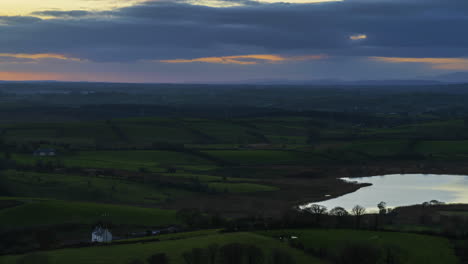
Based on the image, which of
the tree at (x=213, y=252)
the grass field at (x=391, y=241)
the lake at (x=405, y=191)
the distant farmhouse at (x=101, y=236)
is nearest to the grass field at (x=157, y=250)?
the tree at (x=213, y=252)

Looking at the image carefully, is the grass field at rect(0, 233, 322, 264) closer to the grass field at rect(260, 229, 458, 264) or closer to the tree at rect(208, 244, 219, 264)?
the tree at rect(208, 244, 219, 264)

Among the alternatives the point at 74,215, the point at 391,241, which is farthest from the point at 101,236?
the point at 391,241

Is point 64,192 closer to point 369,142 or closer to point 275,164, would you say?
point 275,164

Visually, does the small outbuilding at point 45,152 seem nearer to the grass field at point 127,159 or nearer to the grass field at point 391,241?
the grass field at point 127,159

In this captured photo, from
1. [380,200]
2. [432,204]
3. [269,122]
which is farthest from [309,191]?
[269,122]

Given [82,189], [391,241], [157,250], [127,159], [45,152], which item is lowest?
[82,189]

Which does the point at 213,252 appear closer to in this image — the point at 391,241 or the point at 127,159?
the point at 391,241
